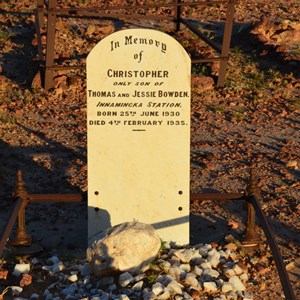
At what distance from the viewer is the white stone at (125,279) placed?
493cm

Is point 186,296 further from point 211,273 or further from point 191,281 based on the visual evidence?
point 211,273

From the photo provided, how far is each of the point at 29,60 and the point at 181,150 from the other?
14.9 ft

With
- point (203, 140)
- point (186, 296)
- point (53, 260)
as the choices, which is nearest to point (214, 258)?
point (186, 296)

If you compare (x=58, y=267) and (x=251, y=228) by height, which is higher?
(x=251, y=228)

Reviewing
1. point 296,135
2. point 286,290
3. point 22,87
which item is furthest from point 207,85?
point 286,290

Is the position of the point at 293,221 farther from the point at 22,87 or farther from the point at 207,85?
the point at 22,87

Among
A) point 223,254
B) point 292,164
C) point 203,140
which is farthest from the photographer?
point 203,140

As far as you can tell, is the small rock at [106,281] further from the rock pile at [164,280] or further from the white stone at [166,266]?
the white stone at [166,266]

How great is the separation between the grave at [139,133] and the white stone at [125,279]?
1.79 ft

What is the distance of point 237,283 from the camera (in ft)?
16.9

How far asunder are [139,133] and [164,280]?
116 centimetres

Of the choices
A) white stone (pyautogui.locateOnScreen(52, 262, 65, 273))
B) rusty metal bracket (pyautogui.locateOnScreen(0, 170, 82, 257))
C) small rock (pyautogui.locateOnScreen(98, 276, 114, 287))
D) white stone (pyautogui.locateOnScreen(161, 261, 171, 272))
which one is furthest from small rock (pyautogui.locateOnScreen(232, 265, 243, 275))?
rusty metal bracket (pyautogui.locateOnScreen(0, 170, 82, 257))

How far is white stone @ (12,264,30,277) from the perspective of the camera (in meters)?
5.34

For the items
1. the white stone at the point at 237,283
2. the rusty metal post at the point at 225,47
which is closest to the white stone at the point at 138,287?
the white stone at the point at 237,283
